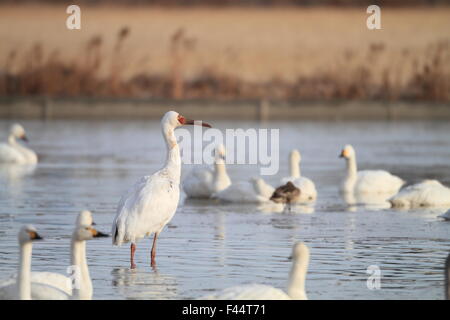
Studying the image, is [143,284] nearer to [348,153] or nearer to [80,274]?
[80,274]

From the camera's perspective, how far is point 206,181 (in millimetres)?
17609

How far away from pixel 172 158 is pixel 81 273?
3098 mm

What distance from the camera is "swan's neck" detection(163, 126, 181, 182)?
12.0 m

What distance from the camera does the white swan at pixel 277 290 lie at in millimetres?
8438

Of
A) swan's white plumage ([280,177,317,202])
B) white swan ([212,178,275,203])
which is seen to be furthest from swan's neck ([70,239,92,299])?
swan's white plumage ([280,177,317,202])

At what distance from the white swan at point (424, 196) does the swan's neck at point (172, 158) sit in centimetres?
485

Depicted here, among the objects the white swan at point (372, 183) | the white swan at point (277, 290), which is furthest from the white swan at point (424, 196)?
the white swan at point (277, 290)

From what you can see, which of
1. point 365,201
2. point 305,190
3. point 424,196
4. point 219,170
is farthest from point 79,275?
point 365,201

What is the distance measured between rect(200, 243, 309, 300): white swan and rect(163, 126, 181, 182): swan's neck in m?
3.42

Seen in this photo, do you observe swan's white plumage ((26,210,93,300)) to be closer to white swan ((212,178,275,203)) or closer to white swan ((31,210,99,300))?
white swan ((31,210,99,300))

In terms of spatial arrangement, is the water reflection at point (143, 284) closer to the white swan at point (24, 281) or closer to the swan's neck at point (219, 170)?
the white swan at point (24, 281)

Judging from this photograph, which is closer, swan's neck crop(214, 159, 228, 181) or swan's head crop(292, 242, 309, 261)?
swan's head crop(292, 242, 309, 261)
